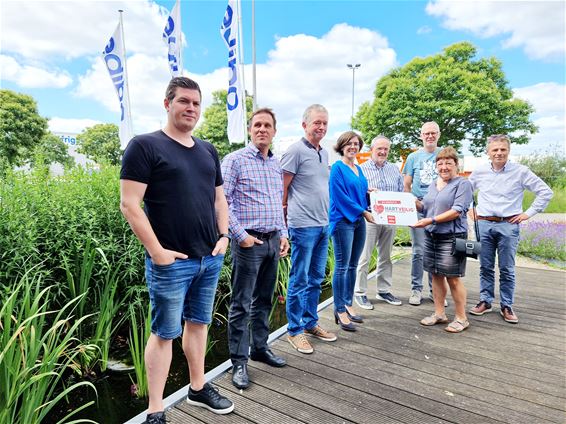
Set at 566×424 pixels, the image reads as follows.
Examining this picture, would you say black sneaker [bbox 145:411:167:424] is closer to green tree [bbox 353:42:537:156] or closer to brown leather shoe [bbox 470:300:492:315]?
brown leather shoe [bbox 470:300:492:315]

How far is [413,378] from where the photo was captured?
7.93 feet

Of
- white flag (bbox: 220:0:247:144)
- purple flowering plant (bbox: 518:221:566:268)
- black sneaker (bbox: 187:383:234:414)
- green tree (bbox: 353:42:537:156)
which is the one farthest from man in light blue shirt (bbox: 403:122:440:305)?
green tree (bbox: 353:42:537:156)

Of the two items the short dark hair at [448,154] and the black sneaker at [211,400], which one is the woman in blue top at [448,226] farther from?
the black sneaker at [211,400]

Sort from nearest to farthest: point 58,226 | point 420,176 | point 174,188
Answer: point 174,188 < point 58,226 < point 420,176

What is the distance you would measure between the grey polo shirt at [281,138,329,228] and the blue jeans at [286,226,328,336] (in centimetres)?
8

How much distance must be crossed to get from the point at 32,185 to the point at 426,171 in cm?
375

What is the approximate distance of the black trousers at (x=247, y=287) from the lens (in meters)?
2.28

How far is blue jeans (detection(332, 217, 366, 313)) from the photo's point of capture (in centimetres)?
303

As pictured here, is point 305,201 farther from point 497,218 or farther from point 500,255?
point 500,255

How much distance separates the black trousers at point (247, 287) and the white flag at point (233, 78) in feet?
22.5

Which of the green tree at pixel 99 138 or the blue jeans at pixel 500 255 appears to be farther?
the green tree at pixel 99 138

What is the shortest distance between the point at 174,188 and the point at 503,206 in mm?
3115

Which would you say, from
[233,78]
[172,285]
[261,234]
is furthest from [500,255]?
[233,78]

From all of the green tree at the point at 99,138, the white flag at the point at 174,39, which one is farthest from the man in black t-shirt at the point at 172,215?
the green tree at the point at 99,138
